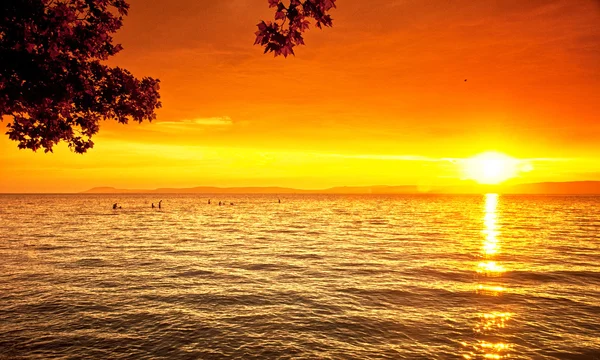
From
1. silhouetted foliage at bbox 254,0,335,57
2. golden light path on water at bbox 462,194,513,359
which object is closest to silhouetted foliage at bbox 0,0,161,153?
silhouetted foliage at bbox 254,0,335,57

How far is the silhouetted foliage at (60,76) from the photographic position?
9550 mm

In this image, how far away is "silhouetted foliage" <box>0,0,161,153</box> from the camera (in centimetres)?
955

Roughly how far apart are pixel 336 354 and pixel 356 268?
14.5m

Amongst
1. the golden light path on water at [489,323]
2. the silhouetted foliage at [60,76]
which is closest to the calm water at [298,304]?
the golden light path on water at [489,323]

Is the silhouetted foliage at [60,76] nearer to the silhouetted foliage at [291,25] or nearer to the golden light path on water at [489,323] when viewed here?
the silhouetted foliage at [291,25]

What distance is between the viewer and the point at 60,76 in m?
10.3

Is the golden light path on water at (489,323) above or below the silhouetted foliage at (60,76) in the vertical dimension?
below

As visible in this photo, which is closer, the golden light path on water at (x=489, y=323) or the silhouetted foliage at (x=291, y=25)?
the silhouetted foliage at (x=291, y=25)

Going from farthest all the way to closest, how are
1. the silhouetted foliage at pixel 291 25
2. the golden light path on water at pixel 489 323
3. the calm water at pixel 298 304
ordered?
the calm water at pixel 298 304 → the golden light path on water at pixel 489 323 → the silhouetted foliage at pixel 291 25

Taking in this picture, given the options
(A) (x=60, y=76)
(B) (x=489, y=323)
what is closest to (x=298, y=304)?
(B) (x=489, y=323)

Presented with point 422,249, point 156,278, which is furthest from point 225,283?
point 422,249

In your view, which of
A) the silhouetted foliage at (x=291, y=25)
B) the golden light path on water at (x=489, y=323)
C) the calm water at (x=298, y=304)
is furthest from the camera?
the calm water at (x=298, y=304)

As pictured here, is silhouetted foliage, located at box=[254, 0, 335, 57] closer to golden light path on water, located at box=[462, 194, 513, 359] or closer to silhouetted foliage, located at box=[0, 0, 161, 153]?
silhouetted foliage, located at box=[0, 0, 161, 153]

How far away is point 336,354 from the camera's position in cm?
1247
